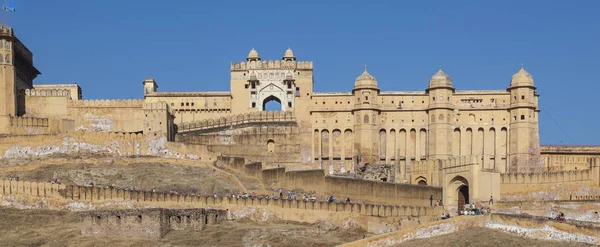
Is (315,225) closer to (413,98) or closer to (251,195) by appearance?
(251,195)

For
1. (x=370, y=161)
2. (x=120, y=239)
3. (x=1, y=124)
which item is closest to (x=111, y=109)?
(x=1, y=124)

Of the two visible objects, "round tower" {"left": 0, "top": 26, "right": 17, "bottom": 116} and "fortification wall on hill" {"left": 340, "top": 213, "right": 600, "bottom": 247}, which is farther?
"round tower" {"left": 0, "top": 26, "right": 17, "bottom": 116}

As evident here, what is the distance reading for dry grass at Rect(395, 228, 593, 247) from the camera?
1928 inches

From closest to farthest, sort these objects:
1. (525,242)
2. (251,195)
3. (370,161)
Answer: (525,242) < (251,195) < (370,161)

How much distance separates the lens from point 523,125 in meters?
80.7

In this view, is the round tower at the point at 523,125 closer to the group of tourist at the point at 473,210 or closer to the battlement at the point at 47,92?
the group of tourist at the point at 473,210

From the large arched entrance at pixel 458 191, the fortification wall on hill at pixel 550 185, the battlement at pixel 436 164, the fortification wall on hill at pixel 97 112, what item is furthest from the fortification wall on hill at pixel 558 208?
the fortification wall on hill at pixel 97 112

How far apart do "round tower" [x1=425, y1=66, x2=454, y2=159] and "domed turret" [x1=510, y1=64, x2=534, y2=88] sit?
4.99 metres

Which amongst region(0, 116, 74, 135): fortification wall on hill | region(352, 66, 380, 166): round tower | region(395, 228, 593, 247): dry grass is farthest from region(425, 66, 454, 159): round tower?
region(0, 116, 74, 135): fortification wall on hill

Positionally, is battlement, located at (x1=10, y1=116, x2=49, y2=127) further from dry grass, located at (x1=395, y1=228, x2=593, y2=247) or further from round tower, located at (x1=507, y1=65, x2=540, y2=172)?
round tower, located at (x1=507, y1=65, x2=540, y2=172)

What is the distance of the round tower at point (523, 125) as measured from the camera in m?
80.1

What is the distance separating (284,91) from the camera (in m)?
86.6

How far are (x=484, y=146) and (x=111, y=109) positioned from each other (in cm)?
3025

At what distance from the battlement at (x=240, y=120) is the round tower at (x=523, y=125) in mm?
17711
